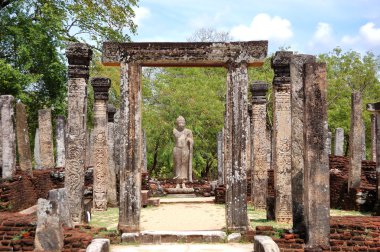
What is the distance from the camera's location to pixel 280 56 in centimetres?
1142

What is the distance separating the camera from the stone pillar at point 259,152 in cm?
1424

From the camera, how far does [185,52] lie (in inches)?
396

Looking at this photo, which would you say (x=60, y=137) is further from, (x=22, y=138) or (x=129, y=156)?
(x=129, y=156)

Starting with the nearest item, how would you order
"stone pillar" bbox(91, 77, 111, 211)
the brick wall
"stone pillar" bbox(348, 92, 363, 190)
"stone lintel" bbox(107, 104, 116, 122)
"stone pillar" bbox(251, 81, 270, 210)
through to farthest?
the brick wall → "stone pillar" bbox(348, 92, 363, 190) → "stone pillar" bbox(251, 81, 270, 210) → "stone pillar" bbox(91, 77, 111, 211) → "stone lintel" bbox(107, 104, 116, 122)

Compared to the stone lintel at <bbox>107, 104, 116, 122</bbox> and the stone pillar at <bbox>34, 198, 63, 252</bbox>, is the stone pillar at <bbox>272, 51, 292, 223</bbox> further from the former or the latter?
the stone lintel at <bbox>107, 104, 116, 122</bbox>

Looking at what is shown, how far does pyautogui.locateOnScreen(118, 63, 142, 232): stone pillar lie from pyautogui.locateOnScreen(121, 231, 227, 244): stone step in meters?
0.48

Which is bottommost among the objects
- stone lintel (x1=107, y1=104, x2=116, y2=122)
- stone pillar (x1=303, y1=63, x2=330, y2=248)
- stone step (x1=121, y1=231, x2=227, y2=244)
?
stone step (x1=121, y1=231, x2=227, y2=244)

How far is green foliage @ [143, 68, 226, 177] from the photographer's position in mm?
28000

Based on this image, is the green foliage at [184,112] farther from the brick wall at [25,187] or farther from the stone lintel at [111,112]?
the brick wall at [25,187]

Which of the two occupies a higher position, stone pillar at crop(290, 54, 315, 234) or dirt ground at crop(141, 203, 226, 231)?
stone pillar at crop(290, 54, 315, 234)

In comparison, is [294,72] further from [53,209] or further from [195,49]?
[53,209]

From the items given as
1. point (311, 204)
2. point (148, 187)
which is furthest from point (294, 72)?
point (148, 187)

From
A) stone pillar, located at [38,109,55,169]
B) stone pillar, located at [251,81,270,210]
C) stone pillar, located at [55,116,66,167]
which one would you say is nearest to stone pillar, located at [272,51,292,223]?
stone pillar, located at [251,81,270,210]

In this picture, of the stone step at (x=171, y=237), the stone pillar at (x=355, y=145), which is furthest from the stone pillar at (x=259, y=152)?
the stone step at (x=171, y=237)
